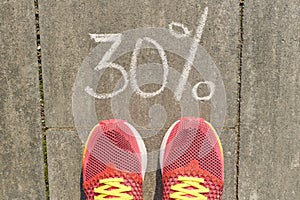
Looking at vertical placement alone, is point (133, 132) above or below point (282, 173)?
above

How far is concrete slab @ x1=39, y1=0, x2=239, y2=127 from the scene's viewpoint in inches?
83.4

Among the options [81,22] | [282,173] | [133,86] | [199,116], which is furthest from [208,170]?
[81,22]

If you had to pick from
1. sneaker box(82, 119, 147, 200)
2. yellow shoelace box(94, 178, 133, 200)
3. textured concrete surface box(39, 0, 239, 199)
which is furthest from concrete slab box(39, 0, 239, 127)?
yellow shoelace box(94, 178, 133, 200)

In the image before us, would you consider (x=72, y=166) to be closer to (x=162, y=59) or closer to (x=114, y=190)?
(x=114, y=190)

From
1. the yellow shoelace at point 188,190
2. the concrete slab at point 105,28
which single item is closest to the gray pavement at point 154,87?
the concrete slab at point 105,28

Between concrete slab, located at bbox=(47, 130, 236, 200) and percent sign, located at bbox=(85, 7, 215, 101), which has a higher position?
percent sign, located at bbox=(85, 7, 215, 101)

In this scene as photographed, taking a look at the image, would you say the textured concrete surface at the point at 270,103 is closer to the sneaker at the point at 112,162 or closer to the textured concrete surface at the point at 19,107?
the sneaker at the point at 112,162

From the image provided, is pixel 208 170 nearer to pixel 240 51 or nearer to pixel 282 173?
pixel 282 173

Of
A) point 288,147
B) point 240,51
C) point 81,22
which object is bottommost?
point 288,147

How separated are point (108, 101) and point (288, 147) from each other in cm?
103

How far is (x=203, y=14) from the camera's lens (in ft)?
6.99

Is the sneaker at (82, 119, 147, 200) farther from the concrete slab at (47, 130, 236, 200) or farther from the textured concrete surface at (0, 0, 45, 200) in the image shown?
the textured concrete surface at (0, 0, 45, 200)

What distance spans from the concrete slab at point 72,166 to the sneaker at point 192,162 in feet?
0.27

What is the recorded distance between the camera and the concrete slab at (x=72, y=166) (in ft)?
7.16
